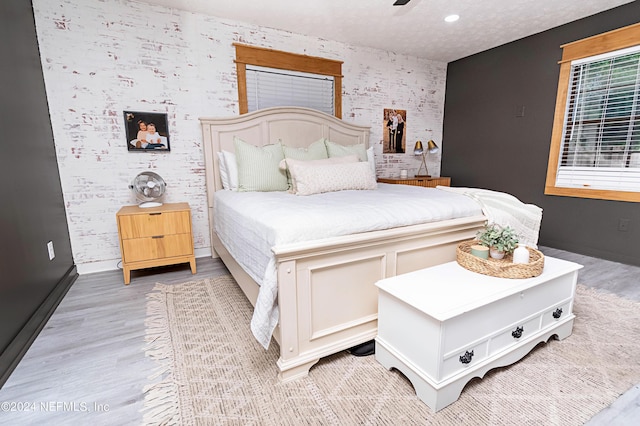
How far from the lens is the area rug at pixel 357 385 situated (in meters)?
1.21

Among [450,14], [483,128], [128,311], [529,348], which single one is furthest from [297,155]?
[483,128]

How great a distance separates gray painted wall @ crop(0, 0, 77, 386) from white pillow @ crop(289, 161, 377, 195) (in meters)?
1.82

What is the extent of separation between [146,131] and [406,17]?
2828 millimetres

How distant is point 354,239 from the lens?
4.87 ft

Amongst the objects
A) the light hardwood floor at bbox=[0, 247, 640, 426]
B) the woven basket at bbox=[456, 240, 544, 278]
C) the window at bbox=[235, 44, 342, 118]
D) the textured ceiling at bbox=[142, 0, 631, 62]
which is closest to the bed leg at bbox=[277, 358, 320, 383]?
the light hardwood floor at bbox=[0, 247, 640, 426]

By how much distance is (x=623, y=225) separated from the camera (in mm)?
2955

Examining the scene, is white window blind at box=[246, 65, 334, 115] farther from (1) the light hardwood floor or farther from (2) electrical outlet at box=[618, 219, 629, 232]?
(2) electrical outlet at box=[618, 219, 629, 232]

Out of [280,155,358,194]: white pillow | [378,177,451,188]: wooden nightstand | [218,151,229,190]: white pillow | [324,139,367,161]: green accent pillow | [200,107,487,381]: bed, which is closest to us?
[200,107,487,381]: bed

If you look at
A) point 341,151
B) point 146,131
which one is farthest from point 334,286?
point 146,131

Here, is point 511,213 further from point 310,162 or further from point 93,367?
point 93,367

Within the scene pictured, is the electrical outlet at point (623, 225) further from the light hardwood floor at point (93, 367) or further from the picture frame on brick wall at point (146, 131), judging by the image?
the picture frame on brick wall at point (146, 131)

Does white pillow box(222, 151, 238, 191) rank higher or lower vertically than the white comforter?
higher

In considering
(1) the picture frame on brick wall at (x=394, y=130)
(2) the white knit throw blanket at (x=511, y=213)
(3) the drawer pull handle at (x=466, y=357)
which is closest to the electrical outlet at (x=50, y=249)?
(3) the drawer pull handle at (x=466, y=357)

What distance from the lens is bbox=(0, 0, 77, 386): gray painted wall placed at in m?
1.66
